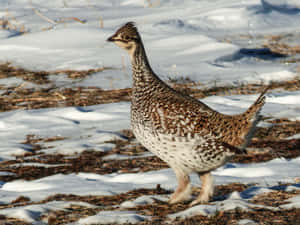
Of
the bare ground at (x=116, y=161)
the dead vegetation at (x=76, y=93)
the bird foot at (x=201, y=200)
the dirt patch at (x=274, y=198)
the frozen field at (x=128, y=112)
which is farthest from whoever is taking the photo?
the dead vegetation at (x=76, y=93)

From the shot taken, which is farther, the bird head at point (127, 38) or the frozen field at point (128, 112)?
the bird head at point (127, 38)

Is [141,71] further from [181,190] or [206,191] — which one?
[206,191]

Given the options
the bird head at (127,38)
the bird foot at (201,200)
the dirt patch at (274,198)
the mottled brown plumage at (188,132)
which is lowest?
the bird foot at (201,200)

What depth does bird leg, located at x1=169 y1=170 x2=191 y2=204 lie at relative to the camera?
5246 mm

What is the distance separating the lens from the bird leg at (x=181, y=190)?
17.2ft

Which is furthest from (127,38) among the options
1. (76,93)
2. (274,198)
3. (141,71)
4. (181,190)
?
(76,93)

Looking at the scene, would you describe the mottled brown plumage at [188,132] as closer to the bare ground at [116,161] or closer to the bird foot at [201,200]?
the bird foot at [201,200]

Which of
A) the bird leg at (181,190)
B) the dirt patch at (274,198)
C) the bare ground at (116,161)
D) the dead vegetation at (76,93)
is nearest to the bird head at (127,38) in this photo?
the bird leg at (181,190)

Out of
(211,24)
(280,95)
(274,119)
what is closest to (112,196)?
(274,119)

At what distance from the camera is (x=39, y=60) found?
43.2ft

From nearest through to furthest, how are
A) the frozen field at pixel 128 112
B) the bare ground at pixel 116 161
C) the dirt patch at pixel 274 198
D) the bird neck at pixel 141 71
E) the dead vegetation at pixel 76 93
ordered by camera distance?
the bare ground at pixel 116 161 < the dirt patch at pixel 274 198 < the frozen field at pixel 128 112 < the bird neck at pixel 141 71 < the dead vegetation at pixel 76 93

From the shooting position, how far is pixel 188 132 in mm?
5012

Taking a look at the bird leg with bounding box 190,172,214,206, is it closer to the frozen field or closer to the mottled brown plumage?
the mottled brown plumage

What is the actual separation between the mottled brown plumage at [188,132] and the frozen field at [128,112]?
0.36m
